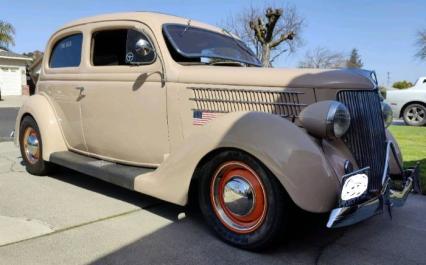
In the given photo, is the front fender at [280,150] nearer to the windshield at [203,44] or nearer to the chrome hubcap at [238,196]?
the chrome hubcap at [238,196]

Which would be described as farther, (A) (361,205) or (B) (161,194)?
(B) (161,194)

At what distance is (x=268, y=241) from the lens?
2865 millimetres

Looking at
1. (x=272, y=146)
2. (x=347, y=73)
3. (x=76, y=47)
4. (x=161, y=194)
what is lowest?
(x=161, y=194)

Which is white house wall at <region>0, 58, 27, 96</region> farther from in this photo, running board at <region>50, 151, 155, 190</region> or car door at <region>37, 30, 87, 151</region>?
running board at <region>50, 151, 155, 190</region>

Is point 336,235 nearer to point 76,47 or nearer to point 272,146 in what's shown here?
point 272,146

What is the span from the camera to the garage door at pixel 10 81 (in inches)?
1153

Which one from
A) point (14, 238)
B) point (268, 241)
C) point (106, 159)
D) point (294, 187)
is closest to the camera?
point (294, 187)

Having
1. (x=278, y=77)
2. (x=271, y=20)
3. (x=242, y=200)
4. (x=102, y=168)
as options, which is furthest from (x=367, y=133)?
(x=271, y=20)

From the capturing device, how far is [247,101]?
3.28m

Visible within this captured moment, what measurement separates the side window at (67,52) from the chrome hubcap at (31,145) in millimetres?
893

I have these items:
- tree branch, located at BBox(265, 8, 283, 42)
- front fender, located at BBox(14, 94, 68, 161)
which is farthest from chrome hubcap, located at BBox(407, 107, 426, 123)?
front fender, located at BBox(14, 94, 68, 161)

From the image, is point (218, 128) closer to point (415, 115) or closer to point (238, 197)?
Answer: point (238, 197)

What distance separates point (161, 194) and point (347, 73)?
176 cm

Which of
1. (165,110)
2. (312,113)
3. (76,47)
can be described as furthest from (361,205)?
(76,47)
